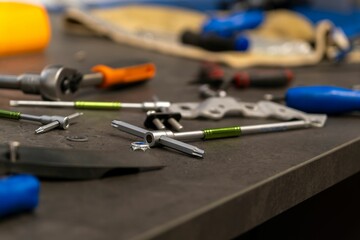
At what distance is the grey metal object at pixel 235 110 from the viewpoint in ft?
2.46

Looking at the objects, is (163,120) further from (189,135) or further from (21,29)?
(21,29)

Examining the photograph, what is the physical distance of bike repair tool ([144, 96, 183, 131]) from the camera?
0.68m

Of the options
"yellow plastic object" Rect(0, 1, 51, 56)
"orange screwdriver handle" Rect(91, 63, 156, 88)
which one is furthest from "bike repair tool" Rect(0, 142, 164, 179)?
"yellow plastic object" Rect(0, 1, 51, 56)

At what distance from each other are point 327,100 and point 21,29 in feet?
1.73

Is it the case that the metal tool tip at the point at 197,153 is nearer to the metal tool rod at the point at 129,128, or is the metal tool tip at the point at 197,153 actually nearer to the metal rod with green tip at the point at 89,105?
the metal tool rod at the point at 129,128

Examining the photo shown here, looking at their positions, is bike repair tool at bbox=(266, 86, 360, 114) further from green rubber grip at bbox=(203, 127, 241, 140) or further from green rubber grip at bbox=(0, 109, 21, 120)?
green rubber grip at bbox=(0, 109, 21, 120)

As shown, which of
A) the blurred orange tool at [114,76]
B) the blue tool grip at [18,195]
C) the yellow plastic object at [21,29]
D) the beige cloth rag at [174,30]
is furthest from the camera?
the beige cloth rag at [174,30]

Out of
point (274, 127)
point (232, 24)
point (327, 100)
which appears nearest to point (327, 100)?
point (327, 100)

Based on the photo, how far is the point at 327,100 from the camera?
789 millimetres

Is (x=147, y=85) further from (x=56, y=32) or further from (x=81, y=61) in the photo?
(x=56, y=32)

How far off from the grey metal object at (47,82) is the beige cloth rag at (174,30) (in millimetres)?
386

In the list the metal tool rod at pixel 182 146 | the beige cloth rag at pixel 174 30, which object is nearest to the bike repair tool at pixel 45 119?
the metal tool rod at pixel 182 146

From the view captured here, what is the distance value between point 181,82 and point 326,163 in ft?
1.22

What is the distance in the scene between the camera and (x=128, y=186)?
0.52 meters
